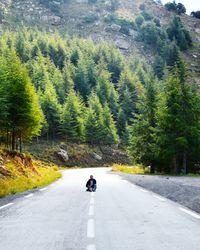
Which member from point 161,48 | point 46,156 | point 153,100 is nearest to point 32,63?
point 46,156

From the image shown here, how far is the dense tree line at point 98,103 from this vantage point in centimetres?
3928

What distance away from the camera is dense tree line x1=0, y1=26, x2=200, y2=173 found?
39.3 m

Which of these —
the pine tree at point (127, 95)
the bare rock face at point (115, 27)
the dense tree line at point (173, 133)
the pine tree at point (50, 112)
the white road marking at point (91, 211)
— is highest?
the bare rock face at point (115, 27)

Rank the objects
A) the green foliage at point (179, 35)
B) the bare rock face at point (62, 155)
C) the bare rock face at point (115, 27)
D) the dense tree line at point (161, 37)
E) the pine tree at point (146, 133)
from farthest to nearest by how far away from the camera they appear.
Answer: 1. the bare rock face at point (115, 27)
2. the green foliage at point (179, 35)
3. the dense tree line at point (161, 37)
4. the bare rock face at point (62, 155)
5. the pine tree at point (146, 133)

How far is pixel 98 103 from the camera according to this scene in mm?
100875

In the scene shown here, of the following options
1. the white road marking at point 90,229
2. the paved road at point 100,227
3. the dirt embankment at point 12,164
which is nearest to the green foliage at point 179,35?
the dirt embankment at point 12,164

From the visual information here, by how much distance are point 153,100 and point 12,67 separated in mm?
17202

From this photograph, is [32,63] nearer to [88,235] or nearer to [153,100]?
[153,100]

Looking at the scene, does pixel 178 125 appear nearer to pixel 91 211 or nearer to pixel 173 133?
pixel 173 133

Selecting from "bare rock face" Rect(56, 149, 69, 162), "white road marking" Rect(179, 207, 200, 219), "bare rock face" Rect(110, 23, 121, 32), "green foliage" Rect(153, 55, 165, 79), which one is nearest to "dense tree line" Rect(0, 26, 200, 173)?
"green foliage" Rect(153, 55, 165, 79)

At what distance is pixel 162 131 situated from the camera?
39.7m

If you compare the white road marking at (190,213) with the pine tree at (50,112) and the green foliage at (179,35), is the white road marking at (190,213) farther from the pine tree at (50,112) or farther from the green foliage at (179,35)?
the green foliage at (179,35)

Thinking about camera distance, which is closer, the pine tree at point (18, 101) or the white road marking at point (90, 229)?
the white road marking at point (90, 229)

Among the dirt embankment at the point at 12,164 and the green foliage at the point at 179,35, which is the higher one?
the green foliage at the point at 179,35
